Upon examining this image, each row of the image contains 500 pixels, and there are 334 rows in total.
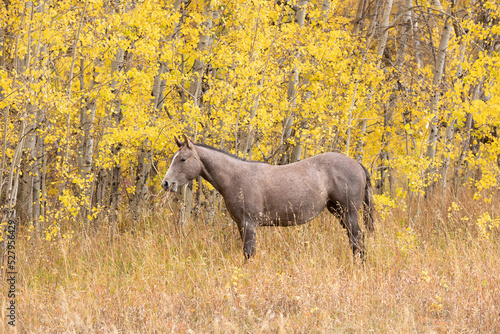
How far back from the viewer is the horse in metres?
6.04

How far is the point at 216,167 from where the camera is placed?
610 centimetres

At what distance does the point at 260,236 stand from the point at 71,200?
2899mm

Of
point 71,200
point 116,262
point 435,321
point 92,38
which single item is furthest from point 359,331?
point 92,38

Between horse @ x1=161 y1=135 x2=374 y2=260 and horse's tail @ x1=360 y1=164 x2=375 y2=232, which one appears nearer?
horse @ x1=161 y1=135 x2=374 y2=260

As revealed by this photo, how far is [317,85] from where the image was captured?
7.51 m

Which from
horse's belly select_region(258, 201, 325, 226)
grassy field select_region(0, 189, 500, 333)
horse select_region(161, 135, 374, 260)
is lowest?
grassy field select_region(0, 189, 500, 333)

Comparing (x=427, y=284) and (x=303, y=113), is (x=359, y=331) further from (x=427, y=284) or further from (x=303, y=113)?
(x=303, y=113)

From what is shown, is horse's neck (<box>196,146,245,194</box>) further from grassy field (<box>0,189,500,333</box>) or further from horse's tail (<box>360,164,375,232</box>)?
horse's tail (<box>360,164,375,232</box>)

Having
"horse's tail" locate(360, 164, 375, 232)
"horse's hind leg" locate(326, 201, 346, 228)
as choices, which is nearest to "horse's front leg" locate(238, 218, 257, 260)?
"horse's hind leg" locate(326, 201, 346, 228)

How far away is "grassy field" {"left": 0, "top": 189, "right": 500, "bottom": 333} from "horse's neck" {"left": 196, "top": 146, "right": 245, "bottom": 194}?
3.47 feet

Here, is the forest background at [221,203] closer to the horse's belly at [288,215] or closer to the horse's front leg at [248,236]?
the horse's front leg at [248,236]

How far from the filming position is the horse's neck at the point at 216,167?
6.08 meters

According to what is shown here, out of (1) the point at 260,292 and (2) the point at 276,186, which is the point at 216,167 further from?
(1) the point at 260,292

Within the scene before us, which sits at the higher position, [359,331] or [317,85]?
[317,85]
